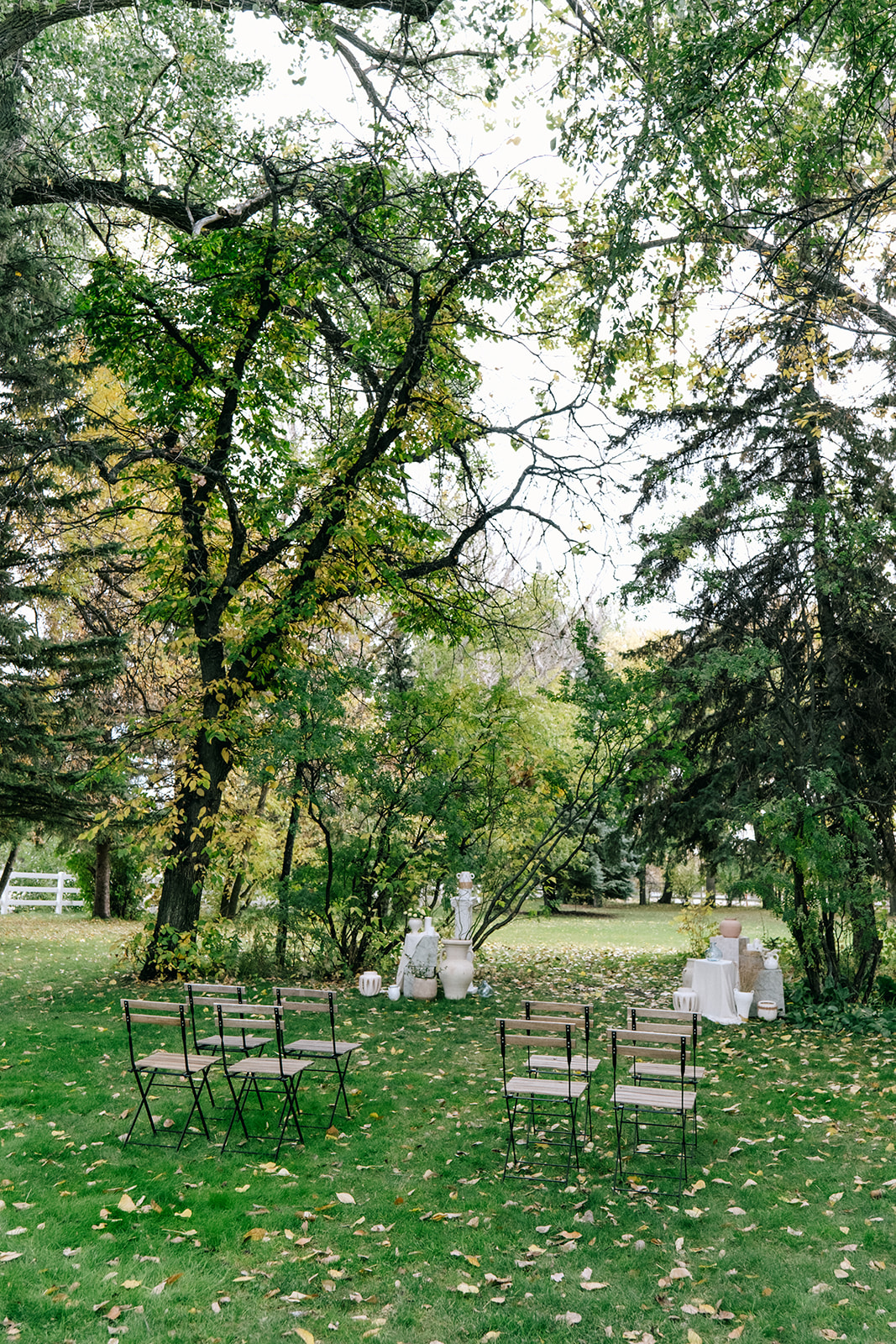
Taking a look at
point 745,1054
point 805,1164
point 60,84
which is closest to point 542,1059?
point 805,1164

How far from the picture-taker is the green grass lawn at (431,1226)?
3904 millimetres

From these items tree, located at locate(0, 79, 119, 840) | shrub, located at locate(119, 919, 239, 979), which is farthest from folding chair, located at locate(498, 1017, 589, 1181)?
tree, located at locate(0, 79, 119, 840)

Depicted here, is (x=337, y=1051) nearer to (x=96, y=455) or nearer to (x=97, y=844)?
(x=96, y=455)

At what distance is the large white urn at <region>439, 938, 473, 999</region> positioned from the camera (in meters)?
11.2

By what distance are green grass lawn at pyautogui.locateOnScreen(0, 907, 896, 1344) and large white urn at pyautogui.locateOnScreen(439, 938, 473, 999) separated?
3309 mm

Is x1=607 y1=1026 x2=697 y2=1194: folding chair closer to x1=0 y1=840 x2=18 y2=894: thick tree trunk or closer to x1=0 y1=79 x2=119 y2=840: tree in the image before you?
x1=0 y1=79 x2=119 y2=840: tree

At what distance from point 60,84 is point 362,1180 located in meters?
12.6

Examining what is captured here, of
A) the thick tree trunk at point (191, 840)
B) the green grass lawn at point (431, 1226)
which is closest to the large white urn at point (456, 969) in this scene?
the thick tree trunk at point (191, 840)

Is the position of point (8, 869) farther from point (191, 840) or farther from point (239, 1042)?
point (239, 1042)

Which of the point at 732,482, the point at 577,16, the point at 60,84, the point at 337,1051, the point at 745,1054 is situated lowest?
the point at 745,1054

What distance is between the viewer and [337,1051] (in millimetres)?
6242

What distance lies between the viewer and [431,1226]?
484 cm

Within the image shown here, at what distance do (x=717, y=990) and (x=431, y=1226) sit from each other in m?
6.48

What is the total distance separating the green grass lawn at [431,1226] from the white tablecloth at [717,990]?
2470 millimetres
